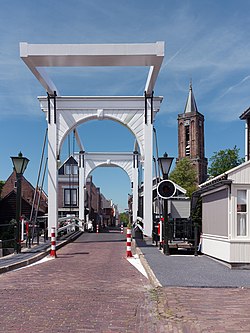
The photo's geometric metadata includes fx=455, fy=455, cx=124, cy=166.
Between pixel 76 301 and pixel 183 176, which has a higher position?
pixel 183 176

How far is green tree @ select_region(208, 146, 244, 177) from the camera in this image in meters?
49.7

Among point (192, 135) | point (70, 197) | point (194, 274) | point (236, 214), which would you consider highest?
point (192, 135)

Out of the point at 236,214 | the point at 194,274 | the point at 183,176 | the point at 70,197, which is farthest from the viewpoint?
the point at 183,176

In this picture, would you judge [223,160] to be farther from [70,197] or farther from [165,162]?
[165,162]

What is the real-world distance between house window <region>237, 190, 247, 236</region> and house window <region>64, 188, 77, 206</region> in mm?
48289

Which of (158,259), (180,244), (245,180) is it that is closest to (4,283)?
(158,259)

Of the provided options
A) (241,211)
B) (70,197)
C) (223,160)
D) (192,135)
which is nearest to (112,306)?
(241,211)

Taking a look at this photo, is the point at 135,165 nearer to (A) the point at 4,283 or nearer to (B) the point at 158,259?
(B) the point at 158,259

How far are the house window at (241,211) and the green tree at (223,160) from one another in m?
38.3

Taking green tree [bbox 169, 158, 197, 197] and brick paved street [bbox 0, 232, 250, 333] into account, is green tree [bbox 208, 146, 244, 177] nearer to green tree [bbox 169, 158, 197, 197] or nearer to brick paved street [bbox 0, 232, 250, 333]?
green tree [bbox 169, 158, 197, 197]

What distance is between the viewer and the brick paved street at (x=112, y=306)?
18.9 feet

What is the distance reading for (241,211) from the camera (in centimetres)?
1172

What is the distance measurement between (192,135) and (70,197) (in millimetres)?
47786

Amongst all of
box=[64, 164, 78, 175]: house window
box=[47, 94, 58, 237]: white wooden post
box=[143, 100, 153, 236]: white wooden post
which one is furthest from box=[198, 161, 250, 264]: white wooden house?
box=[64, 164, 78, 175]: house window
